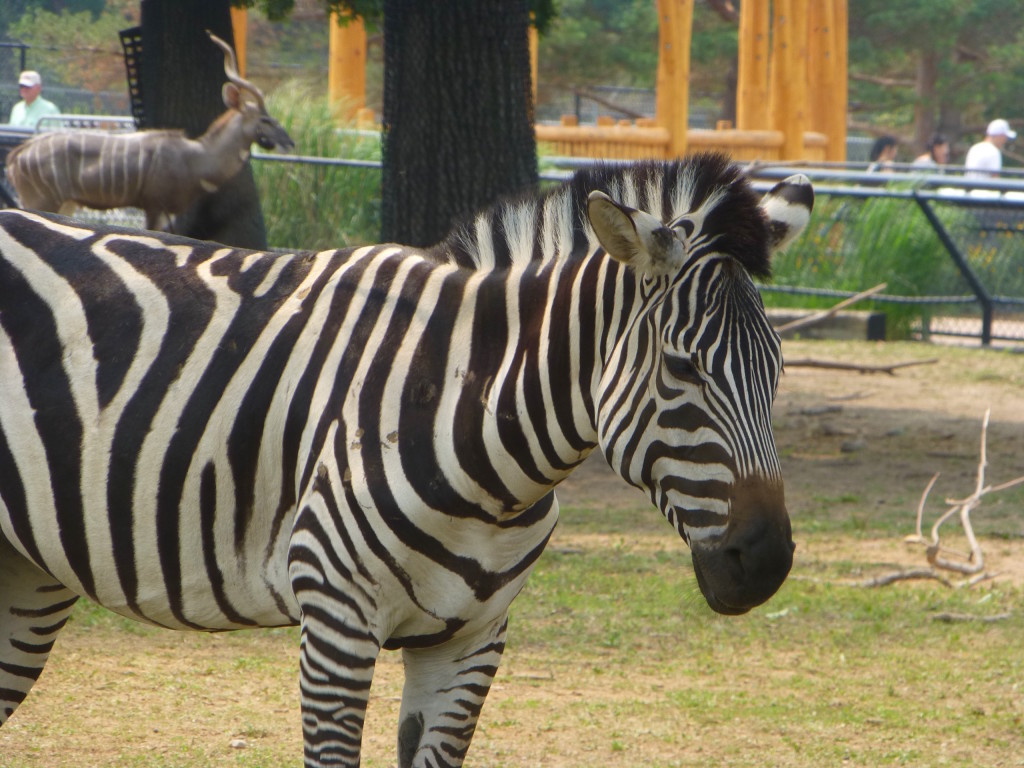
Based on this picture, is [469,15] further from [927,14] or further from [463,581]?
[927,14]

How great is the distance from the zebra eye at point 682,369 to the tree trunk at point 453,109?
15.9ft

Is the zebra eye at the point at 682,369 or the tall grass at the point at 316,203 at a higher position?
the zebra eye at the point at 682,369

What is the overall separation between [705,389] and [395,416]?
2.23ft

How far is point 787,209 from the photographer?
2.83 meters

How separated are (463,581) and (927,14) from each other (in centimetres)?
2739

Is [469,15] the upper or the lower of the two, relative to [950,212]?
upper

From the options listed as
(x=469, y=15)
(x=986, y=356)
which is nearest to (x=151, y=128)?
(x=469, y=15)

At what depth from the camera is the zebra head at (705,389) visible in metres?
2.45

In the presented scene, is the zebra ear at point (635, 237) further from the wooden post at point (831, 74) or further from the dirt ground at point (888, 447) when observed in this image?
the wooden post at point (831, 74)

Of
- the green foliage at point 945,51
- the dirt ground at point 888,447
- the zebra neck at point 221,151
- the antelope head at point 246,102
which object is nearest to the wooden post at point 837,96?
the green foliage at point 945,51

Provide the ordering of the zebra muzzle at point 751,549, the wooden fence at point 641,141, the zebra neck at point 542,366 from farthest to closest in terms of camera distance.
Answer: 1. the wooden fence at point 641,141
2. the zebra neck at point 542,366
3. the zebra muzzle at point 751,549

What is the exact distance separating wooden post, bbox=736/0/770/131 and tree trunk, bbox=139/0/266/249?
1132 centimetres

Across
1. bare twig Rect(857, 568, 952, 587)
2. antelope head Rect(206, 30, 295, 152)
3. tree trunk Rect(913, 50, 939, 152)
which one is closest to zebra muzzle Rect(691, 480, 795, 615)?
bare twig Rect(857, 568, 952, 587)

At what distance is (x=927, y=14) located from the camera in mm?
27312
